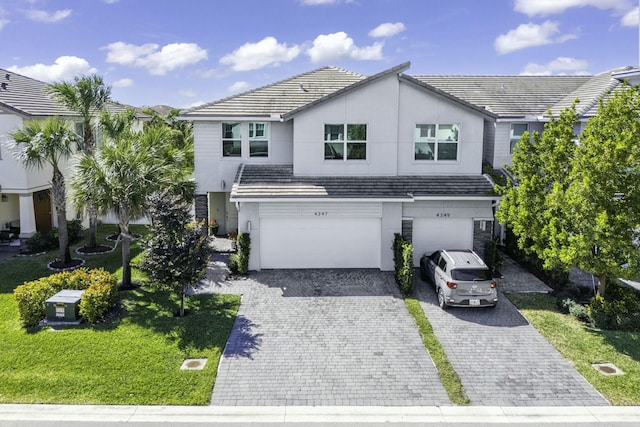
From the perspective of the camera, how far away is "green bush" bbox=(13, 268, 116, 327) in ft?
44.1

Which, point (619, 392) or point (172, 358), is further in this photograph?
point (172, 358)

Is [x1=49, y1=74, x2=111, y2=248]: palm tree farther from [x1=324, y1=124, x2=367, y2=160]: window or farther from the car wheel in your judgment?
the car wheel

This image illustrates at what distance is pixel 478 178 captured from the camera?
18984 mm

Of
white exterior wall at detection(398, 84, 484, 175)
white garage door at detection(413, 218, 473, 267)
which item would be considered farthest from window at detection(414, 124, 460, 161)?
white garage door at detection(413, 218, 473, 267)

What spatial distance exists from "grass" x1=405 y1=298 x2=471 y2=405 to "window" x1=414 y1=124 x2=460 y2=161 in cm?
658

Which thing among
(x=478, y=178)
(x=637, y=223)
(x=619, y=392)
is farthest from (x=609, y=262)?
(x=478, y=178)

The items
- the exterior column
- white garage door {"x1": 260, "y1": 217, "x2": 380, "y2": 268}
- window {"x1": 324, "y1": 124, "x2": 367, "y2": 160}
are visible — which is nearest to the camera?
white garage door {"x1": 260, "y1": 217, "x2": 380, "y2": 268}

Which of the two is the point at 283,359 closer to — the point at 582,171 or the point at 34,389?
the point at 34,389

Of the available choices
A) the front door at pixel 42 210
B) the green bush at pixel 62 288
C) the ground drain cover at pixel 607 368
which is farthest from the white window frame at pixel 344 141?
the front door at pixel 42 210

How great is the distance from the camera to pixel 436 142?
18969 mm

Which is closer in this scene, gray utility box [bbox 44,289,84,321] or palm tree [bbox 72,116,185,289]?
gray utility box [bbox 44,289,84,321]

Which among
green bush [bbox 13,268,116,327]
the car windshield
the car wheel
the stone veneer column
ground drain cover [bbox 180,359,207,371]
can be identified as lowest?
ground drain cover [bbox 180,359,207,371]

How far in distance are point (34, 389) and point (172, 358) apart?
295 cm

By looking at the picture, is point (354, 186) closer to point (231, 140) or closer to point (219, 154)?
point (231, 140)
